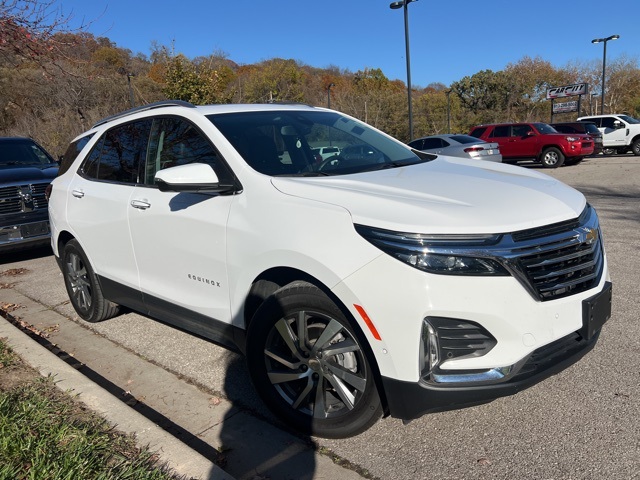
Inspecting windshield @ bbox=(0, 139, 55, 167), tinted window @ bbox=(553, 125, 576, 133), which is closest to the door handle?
windshield @ bbox=(0, 139, 55, 167)

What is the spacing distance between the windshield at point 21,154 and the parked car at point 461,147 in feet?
32.3

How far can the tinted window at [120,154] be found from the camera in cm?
398

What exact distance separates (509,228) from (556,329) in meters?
0.52

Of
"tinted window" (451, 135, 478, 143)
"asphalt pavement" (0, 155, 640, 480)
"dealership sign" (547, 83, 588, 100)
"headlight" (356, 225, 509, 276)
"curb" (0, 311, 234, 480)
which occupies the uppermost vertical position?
"dealership sign" (547, 83, 588, 100)

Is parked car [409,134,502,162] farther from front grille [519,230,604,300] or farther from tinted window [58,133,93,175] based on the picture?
front grille [519,230,604,300]

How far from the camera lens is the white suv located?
7.56ft

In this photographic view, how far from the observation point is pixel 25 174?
25.0ft

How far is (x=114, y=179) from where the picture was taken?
165 inches

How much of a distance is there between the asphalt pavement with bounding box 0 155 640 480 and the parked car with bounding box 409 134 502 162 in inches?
451

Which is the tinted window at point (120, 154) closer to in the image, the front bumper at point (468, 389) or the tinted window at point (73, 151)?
the tinted window at point (73, 151)

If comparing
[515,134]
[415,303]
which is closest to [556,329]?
[415,303]

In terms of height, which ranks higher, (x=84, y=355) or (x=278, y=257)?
(x=278, y=257)

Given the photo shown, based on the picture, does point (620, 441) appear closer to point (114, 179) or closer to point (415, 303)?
point (415, 303)

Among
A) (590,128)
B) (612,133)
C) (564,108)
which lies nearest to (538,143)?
(590,128)
